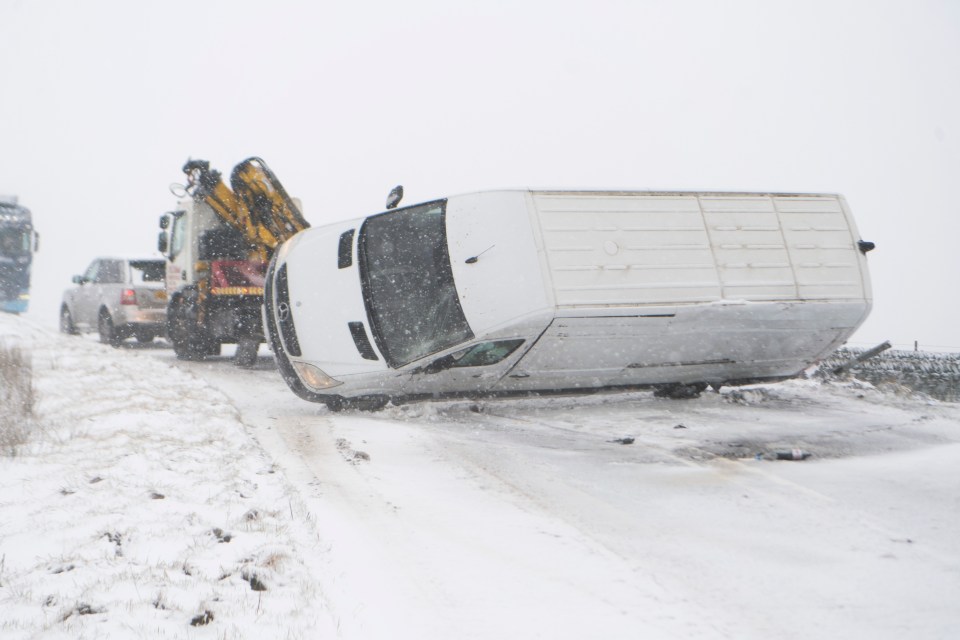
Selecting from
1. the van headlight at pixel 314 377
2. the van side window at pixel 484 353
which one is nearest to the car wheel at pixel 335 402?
the van headlight at pixel 314 377

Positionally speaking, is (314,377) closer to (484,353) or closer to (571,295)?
(484,353)

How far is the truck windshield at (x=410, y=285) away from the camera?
706 centimetres

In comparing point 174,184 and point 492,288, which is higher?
point 174,184

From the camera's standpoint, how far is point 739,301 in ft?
22.4

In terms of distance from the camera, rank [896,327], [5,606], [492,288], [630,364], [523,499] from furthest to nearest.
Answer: [896,327], [630,364], [492,288], [523,499], [5,606]

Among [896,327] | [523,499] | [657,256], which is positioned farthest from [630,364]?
[896,327]

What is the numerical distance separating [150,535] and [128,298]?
12.5m

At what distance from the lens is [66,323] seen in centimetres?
1825

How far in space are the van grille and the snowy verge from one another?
1.31 meters

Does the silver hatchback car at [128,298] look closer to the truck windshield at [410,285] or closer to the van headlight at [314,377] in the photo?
the van headlight at [314,377]

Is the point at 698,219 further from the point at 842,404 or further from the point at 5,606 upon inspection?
the point at 5,606

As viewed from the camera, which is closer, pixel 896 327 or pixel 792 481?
pixel 792 481

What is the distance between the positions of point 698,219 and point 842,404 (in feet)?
8.73

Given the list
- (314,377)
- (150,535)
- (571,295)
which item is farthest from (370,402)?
(150,535)
